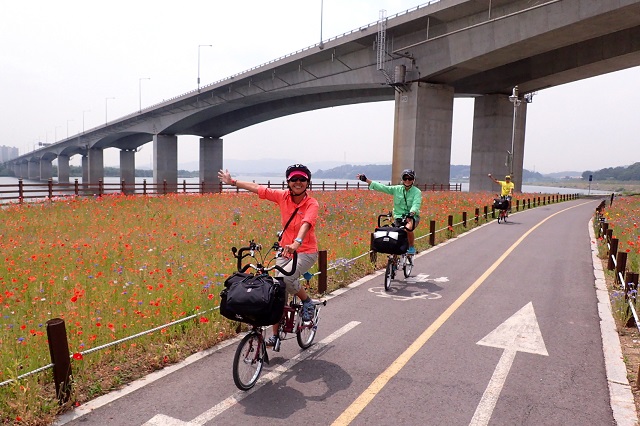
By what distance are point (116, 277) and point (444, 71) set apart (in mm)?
34360

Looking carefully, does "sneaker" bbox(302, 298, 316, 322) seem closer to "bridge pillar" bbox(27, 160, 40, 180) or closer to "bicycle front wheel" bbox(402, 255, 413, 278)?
"bicycle front wheel" bbox(402, 255, 413, 278)

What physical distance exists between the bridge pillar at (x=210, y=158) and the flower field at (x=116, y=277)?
180ft

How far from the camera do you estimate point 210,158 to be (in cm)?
7500

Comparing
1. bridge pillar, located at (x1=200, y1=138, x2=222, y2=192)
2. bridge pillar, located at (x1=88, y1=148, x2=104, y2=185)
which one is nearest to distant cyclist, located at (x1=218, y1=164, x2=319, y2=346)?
bridge pillar, located at (x1=200, y1=138, x2=222, y2=192)

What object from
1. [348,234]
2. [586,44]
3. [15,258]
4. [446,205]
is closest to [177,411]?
[15,258]

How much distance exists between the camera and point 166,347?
217 inches

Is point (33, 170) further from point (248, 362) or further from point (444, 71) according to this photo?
point (248, 362)

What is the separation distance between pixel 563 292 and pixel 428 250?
5.12 m

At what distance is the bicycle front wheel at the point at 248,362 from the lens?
4.43 metres

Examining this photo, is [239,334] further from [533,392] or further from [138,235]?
Answer: [138,235]

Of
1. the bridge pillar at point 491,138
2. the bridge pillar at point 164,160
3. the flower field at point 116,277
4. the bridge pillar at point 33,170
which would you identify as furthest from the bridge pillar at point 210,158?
the bridge pillar at point 33,170

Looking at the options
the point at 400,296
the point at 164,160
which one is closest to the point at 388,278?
the point at 400,296

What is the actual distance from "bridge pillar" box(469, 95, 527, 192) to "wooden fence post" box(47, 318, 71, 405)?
52.1 meters

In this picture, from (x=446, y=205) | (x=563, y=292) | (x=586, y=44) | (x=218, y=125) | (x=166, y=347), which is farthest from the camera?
(x=218, y=125)
